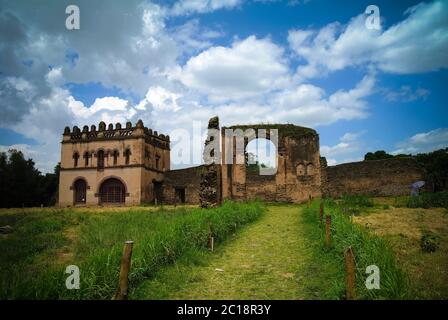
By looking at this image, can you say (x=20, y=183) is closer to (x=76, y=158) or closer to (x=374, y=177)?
(x=76, y=158)

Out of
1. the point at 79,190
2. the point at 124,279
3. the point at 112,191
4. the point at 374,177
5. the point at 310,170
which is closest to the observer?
the point at 124,279

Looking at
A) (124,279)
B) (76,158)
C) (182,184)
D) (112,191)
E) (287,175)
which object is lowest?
(124,279)

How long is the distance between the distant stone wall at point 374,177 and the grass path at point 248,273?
16588mm

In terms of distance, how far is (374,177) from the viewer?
2316 cm

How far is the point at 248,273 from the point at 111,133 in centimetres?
2730

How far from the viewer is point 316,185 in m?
22.4

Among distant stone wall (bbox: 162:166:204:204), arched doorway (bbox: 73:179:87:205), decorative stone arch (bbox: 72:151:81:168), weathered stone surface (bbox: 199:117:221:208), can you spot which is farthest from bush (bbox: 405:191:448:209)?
decorative stone arch (bbox: 72:151:81:168)

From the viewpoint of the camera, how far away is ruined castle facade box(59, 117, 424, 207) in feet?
73.9

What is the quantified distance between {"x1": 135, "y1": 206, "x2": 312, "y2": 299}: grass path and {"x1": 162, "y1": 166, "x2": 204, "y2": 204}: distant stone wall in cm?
1993

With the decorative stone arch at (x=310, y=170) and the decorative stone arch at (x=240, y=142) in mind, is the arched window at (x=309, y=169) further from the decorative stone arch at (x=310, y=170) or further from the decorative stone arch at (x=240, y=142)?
the decorative stone arch at (x=240, y=142)

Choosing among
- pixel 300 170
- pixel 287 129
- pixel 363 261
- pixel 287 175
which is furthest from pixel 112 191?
pixel 363 261

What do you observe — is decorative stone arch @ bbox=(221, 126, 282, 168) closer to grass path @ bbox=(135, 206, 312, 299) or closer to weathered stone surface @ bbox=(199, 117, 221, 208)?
weathered stone surface @ bbox=(199, 117, 221, 208)

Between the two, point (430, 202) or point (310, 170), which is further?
point (310, 170)
